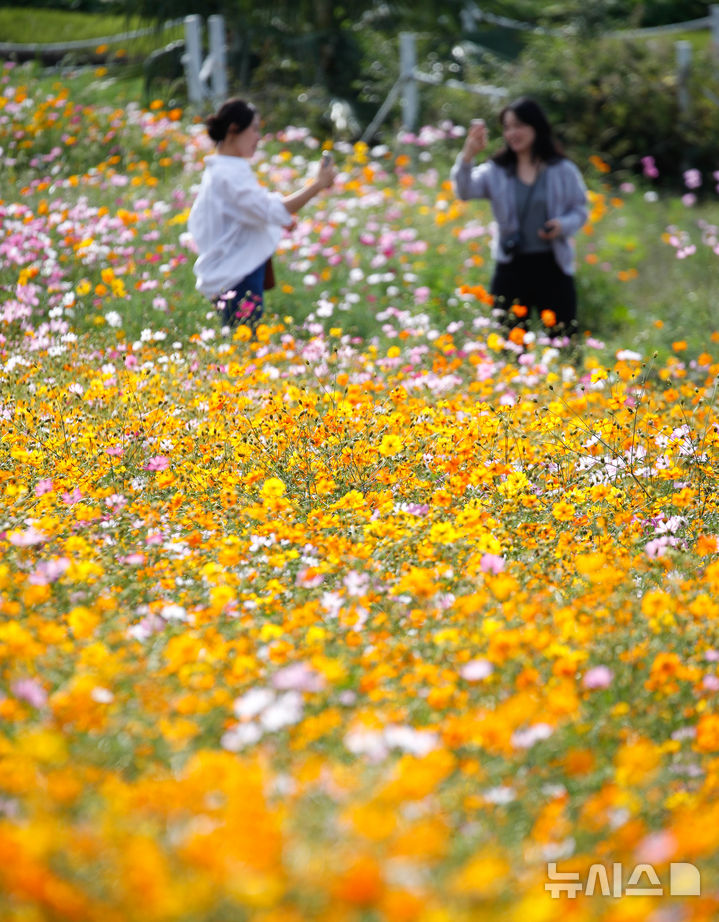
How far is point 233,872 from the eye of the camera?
5.17ft

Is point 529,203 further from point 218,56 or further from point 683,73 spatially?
point 683,73

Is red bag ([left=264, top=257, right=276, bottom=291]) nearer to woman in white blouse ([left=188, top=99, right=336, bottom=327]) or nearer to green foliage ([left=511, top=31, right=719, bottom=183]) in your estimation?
woman in white blouse ([left=188, top=99, right=336, bottom=327])

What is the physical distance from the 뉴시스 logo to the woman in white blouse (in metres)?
3.90

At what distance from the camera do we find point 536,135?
247 inches

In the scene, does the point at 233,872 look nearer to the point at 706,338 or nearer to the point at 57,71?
the point at 706,338

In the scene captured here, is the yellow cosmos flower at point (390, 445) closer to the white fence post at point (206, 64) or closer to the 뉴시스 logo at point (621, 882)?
the 뉴시스 logo at point (621, 882)

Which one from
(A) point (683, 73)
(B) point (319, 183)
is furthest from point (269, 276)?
(A) point (683, 73)

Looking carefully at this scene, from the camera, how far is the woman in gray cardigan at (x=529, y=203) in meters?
6.22

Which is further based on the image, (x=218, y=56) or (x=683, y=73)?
(x=683, y=73)

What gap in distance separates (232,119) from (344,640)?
11.2 feet

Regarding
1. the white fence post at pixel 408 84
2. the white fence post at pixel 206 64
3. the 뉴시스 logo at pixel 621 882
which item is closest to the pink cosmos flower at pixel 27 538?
the 뉴시스 logo at pixel 621 882

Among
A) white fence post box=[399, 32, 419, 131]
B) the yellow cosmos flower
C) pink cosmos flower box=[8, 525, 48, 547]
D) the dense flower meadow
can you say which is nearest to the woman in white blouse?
the dense flower meadow

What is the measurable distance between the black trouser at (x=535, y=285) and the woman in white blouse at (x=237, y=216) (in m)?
1.42

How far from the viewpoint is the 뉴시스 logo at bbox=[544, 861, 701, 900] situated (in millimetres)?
1883
